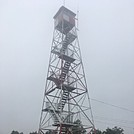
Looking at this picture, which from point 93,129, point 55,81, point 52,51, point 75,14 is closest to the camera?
point 93,129

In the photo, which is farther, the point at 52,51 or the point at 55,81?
the point at 52,51

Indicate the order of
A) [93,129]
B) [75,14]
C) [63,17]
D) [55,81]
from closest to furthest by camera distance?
[93,129] < [55,81] < [63,17] < [75,14]

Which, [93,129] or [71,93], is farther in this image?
[71,93]

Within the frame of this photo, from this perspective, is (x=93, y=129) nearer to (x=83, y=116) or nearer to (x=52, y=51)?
(x=83, y=116)

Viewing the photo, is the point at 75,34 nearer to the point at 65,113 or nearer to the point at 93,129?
the point at 65,113

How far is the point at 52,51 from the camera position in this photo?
78.0 feet

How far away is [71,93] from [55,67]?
3.65 m

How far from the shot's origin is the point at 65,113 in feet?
66.8

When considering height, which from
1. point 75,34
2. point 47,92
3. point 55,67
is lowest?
point 47,92

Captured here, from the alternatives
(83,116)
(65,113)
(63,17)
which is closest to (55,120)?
(65,113)

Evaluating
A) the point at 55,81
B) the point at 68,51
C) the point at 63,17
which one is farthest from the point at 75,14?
the point at 55,81

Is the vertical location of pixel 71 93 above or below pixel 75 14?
below

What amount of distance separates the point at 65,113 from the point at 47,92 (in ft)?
11.3

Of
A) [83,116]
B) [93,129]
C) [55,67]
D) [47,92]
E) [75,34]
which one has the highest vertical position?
[75,34]
